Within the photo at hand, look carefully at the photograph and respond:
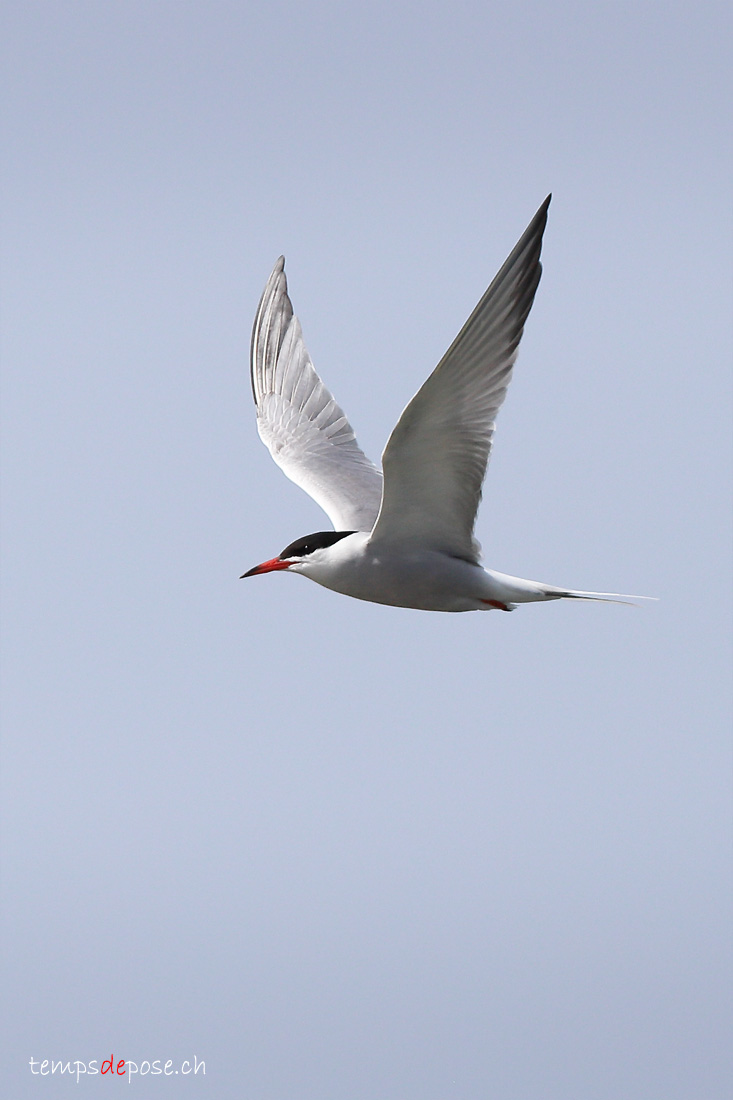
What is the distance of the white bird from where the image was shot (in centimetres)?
605

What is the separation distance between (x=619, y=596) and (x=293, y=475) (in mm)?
2766

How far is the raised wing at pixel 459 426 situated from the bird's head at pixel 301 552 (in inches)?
13.3

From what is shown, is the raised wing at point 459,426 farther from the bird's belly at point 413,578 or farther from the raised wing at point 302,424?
the raised wing at point 302,424

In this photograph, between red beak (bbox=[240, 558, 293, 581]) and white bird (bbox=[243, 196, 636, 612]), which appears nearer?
white bird (bbox=[243, 196, 636, 612])

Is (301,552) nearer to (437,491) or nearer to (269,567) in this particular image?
(269,567)

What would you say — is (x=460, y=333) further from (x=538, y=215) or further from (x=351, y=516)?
(x=351, y=516)

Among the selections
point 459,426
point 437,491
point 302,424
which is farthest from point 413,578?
point 302,424

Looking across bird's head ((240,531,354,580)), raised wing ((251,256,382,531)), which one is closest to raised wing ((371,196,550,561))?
bird's head ((240,531,354,580))

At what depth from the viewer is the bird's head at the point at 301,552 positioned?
7195 millimetres

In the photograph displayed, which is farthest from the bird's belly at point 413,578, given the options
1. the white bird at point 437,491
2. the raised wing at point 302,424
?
the raised wing at point 302,424

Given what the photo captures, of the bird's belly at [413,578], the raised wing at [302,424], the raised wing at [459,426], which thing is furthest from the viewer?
the raised wing at [302,424]

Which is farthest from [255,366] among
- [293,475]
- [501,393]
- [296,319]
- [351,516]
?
[501,393]

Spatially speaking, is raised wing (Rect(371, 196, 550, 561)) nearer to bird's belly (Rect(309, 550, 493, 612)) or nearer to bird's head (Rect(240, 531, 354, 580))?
bird's belly (Rect(309, 550, 493, 612))

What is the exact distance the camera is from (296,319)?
32.3 ft
